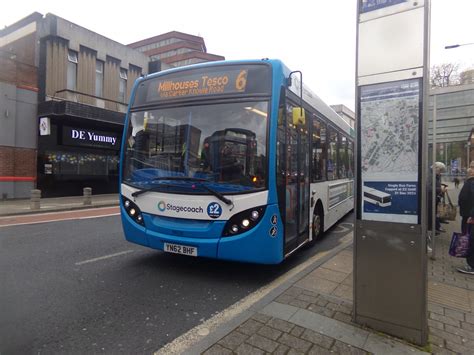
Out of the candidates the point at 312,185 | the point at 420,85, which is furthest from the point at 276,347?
the point at 312,185

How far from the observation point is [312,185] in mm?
6512

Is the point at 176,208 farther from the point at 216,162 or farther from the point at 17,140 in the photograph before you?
the point at 17,140

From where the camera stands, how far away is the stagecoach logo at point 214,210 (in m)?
4.59

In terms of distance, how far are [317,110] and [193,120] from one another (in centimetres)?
311

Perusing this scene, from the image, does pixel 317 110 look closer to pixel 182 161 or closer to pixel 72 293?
pixel 182 161

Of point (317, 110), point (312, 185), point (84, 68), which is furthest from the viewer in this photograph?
point (84, 68)

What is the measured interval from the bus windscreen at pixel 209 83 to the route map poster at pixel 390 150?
1719 millimetres

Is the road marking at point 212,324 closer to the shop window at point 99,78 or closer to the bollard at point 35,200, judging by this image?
the bollard at point 35,200

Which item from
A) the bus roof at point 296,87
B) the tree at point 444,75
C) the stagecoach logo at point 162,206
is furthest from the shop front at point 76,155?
the tree at point 444,75

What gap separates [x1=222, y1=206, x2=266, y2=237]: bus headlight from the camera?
450cm

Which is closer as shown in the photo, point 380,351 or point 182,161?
point 380,351

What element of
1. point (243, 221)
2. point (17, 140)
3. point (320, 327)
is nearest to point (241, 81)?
A: point (243, 221)

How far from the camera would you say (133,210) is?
5.29 metres

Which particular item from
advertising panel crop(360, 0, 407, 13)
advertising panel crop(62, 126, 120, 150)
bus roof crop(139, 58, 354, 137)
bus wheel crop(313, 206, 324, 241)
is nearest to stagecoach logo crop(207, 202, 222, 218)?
bus roof crop(139, 58, 354, 137)
